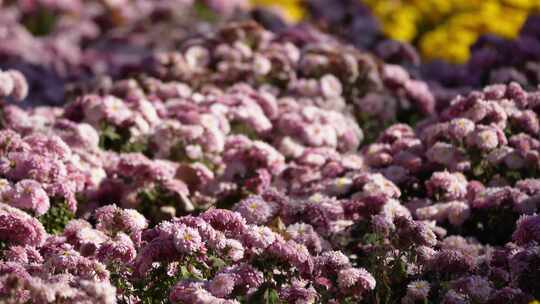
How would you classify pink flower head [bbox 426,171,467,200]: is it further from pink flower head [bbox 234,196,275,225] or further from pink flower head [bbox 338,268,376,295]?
pink flower head [bbox 338,268,376,295]

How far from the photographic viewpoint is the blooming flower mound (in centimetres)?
374

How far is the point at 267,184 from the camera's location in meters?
5.27

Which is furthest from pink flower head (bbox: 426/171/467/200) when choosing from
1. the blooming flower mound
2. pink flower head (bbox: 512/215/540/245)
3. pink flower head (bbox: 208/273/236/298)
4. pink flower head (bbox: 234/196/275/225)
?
pink flower head (bbox: 208/273/236/298)

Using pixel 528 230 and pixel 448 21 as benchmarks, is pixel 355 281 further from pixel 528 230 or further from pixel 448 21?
pixel 448 21

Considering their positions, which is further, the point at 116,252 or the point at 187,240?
the point at 116,252

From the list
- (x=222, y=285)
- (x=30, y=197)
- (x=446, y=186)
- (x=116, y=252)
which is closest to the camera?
(x=222, y=285)

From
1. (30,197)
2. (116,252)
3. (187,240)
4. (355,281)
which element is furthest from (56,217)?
(355,281)

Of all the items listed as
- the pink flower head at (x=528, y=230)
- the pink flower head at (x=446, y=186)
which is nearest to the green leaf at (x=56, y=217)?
the pink flower head at (x=446, y=186)

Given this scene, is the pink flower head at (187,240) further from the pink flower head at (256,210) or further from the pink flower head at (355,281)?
the pink flower head at (256,210)

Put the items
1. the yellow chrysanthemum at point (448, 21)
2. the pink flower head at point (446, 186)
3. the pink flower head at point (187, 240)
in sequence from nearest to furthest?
the pink flower head at point (187, 240) < the pink flower head at point (446, 186) < the yellow chrysanthemum at point (448, 21)

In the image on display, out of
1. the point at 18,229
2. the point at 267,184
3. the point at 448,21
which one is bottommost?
the point at 448,21

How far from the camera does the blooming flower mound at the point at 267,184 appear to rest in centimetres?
374

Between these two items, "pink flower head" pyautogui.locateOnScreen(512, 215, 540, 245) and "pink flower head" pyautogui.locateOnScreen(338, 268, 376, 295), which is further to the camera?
"pink flower head" pyautogui.locateOnScreen(512, 215, 540, 245)

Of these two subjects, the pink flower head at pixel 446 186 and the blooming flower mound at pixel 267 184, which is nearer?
the blooming flower mound at pixel 267 184
